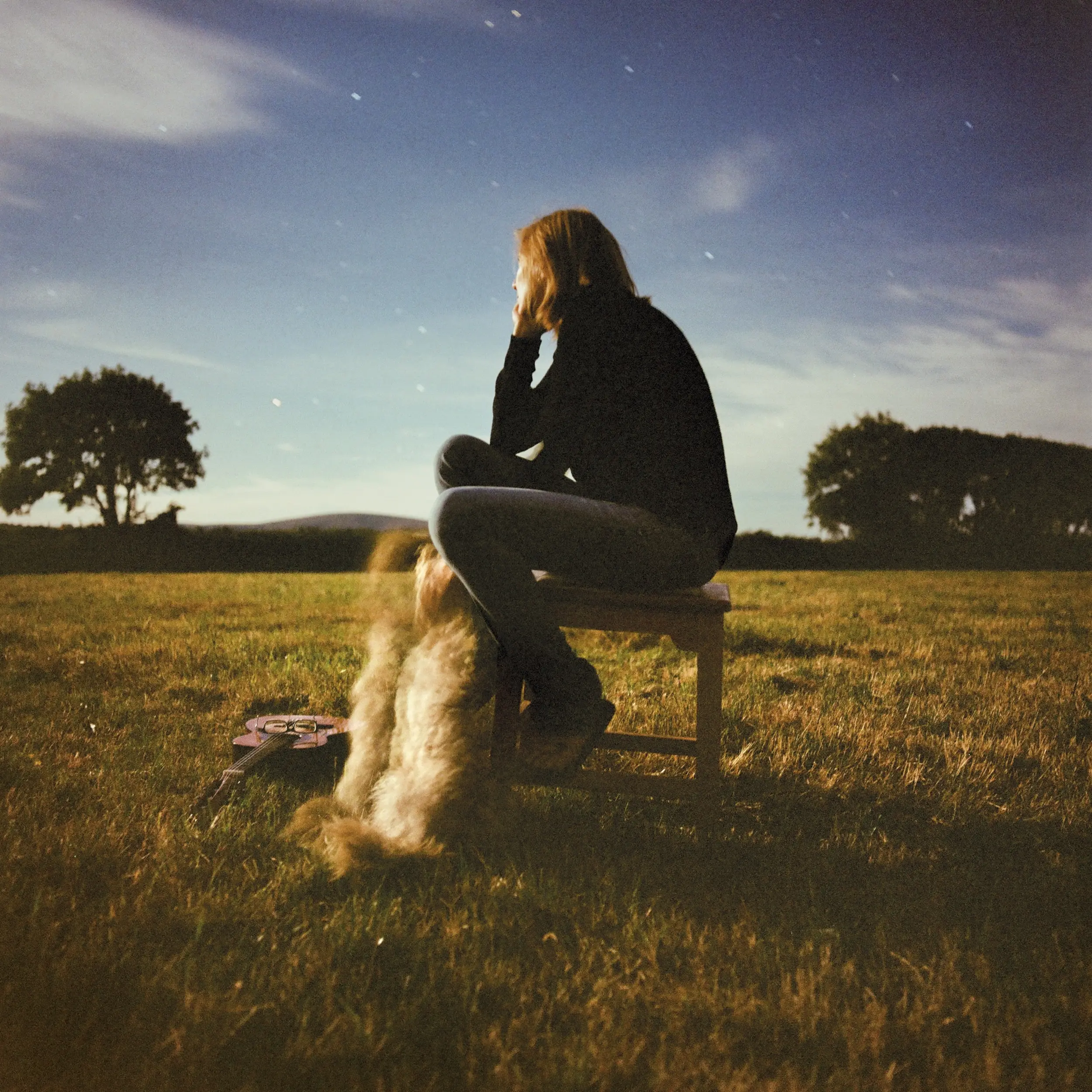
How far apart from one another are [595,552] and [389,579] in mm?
1012

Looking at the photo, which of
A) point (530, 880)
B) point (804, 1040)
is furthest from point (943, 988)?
point (530, 880)

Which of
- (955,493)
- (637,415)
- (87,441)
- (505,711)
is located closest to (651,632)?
(505,711)

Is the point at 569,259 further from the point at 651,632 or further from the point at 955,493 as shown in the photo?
the point at 955,493

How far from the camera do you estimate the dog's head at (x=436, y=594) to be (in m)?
2.72

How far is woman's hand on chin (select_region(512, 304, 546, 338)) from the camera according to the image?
3.02m

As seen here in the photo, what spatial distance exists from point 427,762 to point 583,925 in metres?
0.72

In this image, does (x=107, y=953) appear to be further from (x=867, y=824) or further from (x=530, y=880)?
(x=867, y=824)

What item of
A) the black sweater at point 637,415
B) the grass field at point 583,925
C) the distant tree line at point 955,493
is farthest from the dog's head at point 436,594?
the distant tree line at point 955,493

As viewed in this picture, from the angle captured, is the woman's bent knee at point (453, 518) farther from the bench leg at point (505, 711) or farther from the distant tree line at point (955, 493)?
the distant tree line at point (955, 493)

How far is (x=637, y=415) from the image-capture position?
2.57m

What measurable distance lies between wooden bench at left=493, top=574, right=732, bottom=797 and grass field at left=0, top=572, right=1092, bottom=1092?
0.55 ft

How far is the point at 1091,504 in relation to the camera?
2611 cm

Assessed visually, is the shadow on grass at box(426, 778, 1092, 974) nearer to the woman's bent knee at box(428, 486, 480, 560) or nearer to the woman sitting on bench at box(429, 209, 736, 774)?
the woman sitting on bench at box(429, 209, 736, 774)

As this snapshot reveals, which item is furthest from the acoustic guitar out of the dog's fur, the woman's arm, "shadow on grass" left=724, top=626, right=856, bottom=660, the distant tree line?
the distant tree line
